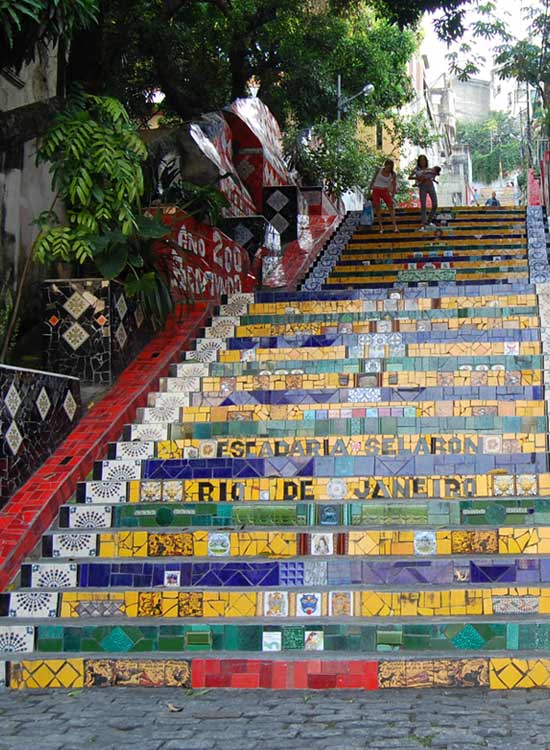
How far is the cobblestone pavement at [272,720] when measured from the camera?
359 cm

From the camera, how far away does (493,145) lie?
56500 mm

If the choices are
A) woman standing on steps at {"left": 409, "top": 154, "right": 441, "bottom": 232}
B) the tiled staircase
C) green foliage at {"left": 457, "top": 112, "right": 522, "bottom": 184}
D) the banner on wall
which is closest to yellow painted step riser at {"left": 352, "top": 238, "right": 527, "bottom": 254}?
woman standing on steps at {"left": 409, "top": 154, "right": 441, "bottom": 232}

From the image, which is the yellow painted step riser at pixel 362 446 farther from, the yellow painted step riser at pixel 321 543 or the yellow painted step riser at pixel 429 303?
the yellow painted step riser at pixel 429 303

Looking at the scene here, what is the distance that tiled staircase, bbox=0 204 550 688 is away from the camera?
4543mm

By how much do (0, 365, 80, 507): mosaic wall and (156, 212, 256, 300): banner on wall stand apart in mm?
2105

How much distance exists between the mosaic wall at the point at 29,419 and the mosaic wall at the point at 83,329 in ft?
2.03

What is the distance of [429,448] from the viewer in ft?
19.4

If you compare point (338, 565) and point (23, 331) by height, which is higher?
point (23, 331)

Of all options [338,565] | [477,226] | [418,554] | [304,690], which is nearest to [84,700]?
[304,690]

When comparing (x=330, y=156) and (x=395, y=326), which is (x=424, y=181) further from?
(x=395, y=326)

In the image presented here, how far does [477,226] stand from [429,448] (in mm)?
9036

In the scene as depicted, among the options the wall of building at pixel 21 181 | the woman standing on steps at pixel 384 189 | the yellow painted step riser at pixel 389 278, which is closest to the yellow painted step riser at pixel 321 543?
the wall of building at pixel 21 181

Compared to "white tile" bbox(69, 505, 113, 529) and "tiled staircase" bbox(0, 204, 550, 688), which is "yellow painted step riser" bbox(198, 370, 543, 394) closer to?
"tiled staircase" bbox(0, 204, 550, 688)

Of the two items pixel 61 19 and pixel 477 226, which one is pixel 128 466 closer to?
pixel 61 19
